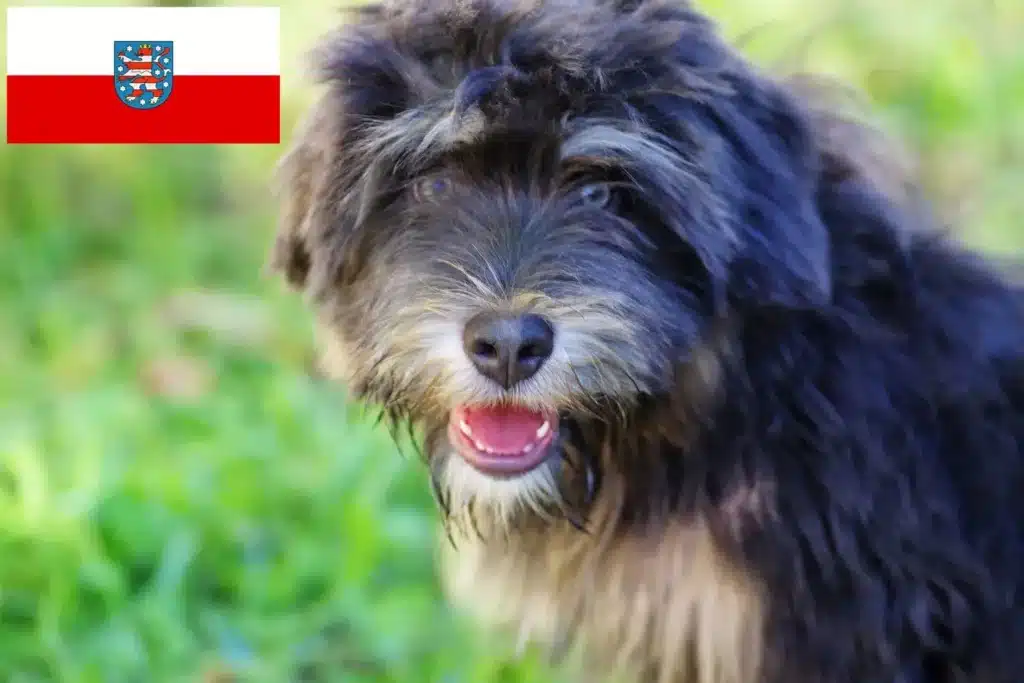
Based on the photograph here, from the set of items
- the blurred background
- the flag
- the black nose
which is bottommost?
the blurred background

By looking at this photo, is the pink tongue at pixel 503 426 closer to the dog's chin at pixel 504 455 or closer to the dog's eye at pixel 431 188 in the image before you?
the dog's chin at pixel 504 455

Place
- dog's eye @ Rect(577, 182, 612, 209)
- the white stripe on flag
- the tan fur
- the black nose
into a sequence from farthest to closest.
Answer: the white stripe on flag → the tan fur → dog's eye @ Rect(577, 182, 612, 209) → the black nose

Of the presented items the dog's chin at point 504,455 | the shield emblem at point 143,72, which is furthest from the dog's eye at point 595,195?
the shield emblem at point 143,72

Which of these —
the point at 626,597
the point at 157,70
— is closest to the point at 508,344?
the point at 626,597

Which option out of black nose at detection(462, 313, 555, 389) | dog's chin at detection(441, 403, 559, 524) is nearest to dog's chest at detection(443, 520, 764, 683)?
dog's chin at detection(441, 403, 559, 524)

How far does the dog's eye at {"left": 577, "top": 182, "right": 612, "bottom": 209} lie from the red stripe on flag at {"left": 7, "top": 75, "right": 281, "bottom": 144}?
3.09ft

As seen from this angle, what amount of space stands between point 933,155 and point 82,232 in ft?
11.7

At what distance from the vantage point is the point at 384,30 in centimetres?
230

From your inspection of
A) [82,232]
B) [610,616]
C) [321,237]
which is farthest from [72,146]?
[610,616]

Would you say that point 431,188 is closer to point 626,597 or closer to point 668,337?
point 668,337

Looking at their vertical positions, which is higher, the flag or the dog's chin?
the flag

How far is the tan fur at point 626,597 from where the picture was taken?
2.48 meters

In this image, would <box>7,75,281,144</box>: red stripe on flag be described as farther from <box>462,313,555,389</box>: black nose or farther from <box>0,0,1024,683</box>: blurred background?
<box>462,313,555,389</box>: black nose

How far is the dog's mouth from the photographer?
2367 mm
